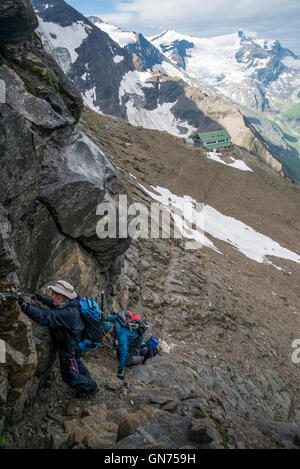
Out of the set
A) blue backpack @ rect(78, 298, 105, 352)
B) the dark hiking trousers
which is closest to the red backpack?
blue backpack @ rect(78, 298, 105, 352)

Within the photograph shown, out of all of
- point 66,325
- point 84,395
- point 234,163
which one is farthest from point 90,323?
point 234,163

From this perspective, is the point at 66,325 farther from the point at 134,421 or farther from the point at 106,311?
the point at 106,311

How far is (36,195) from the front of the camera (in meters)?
10.2

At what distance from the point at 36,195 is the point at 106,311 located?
618 cm

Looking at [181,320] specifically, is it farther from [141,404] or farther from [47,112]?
[47,112]

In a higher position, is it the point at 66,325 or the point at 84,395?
the point at 66,325

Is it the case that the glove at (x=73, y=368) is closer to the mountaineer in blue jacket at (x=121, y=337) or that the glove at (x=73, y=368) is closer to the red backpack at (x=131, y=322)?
the mountaineer in blue jacket at (x=121, y=337)

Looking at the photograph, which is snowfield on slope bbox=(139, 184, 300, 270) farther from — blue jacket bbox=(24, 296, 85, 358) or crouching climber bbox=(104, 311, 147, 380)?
blue jacket bbox=(24, 296, 85, 358)

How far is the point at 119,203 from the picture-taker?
14688mm

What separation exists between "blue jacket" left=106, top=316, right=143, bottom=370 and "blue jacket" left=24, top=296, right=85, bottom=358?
2.11 metres

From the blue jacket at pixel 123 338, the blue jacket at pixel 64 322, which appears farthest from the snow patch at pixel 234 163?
the blue jacket at pixel 64 322
